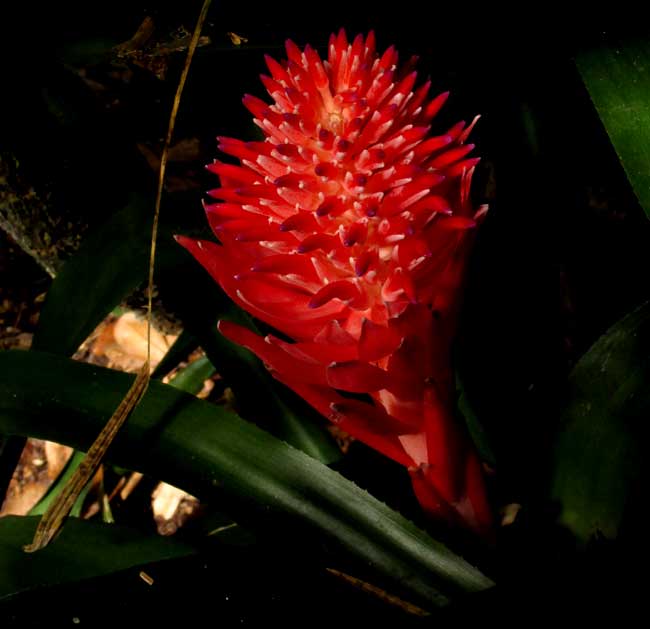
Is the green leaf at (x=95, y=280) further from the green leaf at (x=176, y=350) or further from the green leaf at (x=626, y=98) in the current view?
the green leaf at (x=626, y=98)

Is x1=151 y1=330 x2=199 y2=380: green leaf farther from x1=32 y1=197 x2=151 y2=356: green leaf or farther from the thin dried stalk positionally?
the thin dried stalk

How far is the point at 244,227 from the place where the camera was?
1.94 ft

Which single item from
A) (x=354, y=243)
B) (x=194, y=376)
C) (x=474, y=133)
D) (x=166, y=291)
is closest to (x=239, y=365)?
(x=166, y=291)

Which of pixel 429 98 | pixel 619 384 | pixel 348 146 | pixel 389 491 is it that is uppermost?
pixel 348 146

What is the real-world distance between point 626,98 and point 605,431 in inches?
15.1

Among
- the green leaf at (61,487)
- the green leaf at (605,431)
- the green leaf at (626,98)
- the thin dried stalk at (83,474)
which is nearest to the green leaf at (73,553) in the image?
the thin dried stalk at (83,474)

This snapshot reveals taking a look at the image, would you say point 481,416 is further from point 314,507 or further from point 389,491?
point 314,507

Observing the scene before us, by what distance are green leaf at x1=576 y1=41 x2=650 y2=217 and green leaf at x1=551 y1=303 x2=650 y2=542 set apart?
16cm

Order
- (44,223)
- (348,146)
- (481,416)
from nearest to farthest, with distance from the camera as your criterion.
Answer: (348,146)
(481,416)
(44,223)

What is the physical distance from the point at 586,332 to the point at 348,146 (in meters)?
0.72

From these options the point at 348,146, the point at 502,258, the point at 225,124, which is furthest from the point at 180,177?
the point at 348,146

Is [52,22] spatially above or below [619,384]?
above

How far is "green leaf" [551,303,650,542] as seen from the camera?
27.6 inches

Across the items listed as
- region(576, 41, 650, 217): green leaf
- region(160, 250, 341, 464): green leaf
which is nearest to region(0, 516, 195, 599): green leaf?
region(160, 250, 341, 464): green leaf
